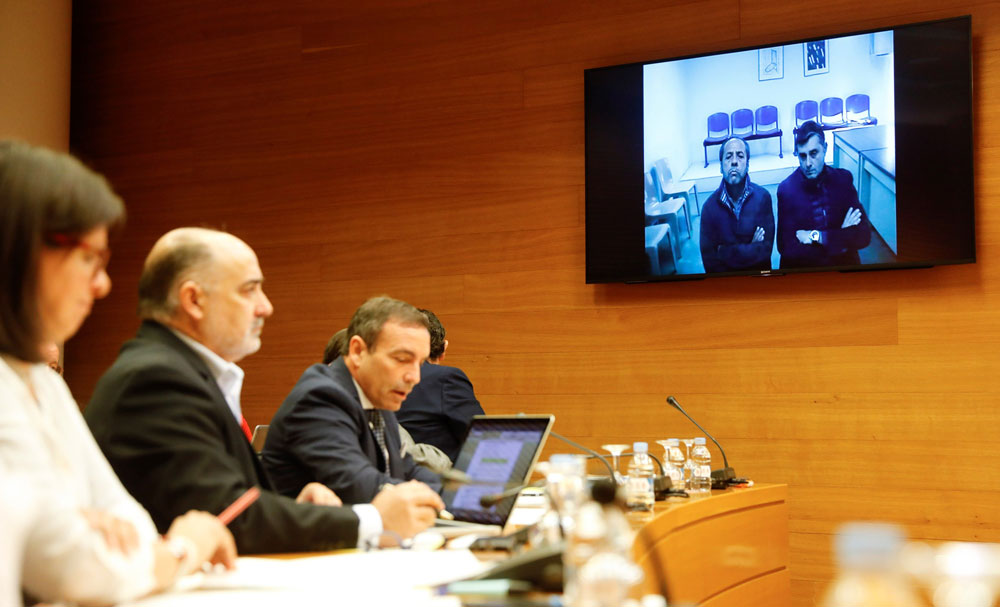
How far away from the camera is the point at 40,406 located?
1384 mm

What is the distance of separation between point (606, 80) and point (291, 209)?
195cm

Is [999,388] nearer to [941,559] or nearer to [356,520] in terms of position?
[356,520]

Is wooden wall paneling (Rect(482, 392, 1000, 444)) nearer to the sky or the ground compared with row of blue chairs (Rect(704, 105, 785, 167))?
nearer to the ground

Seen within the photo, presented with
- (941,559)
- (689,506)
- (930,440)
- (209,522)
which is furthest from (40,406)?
(930,440)

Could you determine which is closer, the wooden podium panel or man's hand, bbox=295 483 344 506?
man's hand, bbox=295 483 344 506

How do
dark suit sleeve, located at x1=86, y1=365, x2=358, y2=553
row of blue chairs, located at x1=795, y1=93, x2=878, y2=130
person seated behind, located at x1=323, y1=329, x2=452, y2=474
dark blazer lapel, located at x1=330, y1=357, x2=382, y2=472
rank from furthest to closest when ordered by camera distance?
row of blue chairs, located at x1=795, y1=93, x2=878, y2=130 < person seated behind, located at x1=323, y1=329, x2=452, y2=474 < dark blazer lapel, located at x1=330, y1=357, x2=382, y2=472 < dark suit sleeve, located at x1=86, y1=365, x2=358, y2=553

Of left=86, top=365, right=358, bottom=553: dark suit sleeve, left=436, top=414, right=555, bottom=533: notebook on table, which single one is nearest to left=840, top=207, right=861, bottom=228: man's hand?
left=436, top=414, right=555, bottom=533: notebook on table

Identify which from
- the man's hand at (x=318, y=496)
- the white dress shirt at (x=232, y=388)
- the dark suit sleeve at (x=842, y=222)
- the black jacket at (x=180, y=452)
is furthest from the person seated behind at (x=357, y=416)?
the dark suit sleeve at (x=842, y=222)

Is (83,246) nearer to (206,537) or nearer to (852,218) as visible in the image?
(206,537)

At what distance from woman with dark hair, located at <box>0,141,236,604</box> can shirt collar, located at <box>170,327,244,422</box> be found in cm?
52

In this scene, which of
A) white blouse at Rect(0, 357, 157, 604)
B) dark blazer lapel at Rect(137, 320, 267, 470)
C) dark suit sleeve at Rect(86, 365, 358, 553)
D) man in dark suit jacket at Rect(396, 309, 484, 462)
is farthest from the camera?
man in dark suit jacket at Rect(396, 309, 484, 462)

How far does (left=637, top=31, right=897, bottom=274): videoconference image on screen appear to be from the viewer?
435cm

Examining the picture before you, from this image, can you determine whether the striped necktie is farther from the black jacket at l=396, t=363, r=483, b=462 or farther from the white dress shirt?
the black jacket at l=396, t=363, r=483, b=462

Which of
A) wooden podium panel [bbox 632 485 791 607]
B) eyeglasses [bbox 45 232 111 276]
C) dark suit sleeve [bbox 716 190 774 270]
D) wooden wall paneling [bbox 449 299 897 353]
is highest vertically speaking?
dark suit sleeve [bbox 716 190 774 270]
